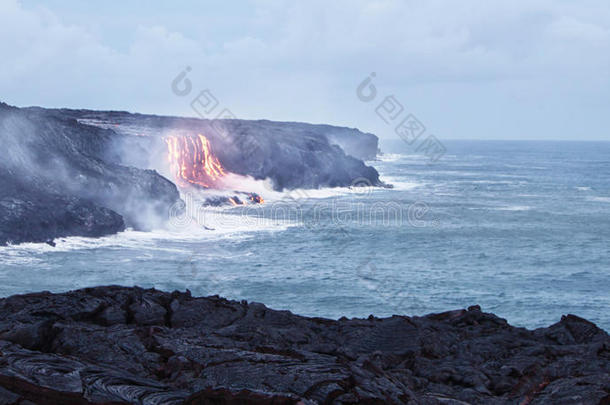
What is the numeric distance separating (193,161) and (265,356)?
246 ft

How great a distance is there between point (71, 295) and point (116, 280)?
19.6 meters

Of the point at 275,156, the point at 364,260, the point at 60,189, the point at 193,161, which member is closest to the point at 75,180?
the point at 60,189

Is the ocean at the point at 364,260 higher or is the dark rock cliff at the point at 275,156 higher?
the dark rock cliff at the point at 275,156

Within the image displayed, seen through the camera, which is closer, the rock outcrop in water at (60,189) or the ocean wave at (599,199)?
the rock outcrop in water at (60,189)

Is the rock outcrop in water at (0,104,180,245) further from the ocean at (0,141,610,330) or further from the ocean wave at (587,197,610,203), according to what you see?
the ocean wave at (587,197,610,203)

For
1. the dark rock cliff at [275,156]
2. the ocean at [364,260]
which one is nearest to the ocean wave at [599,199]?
the ocean at [364,260]

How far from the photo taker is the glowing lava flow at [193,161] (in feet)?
259

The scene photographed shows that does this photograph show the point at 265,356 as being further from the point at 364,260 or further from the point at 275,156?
the point at 275,156

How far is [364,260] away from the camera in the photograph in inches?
1735

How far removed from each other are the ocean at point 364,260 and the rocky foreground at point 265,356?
14.2 meters

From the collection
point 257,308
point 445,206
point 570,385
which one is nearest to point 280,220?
point 445,206

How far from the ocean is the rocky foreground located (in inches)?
557

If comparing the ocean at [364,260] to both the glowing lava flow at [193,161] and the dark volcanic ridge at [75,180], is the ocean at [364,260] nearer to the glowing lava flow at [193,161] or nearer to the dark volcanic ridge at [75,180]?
the dark volcanic ridge at [75,180]

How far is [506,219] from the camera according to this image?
64625 millimetres
